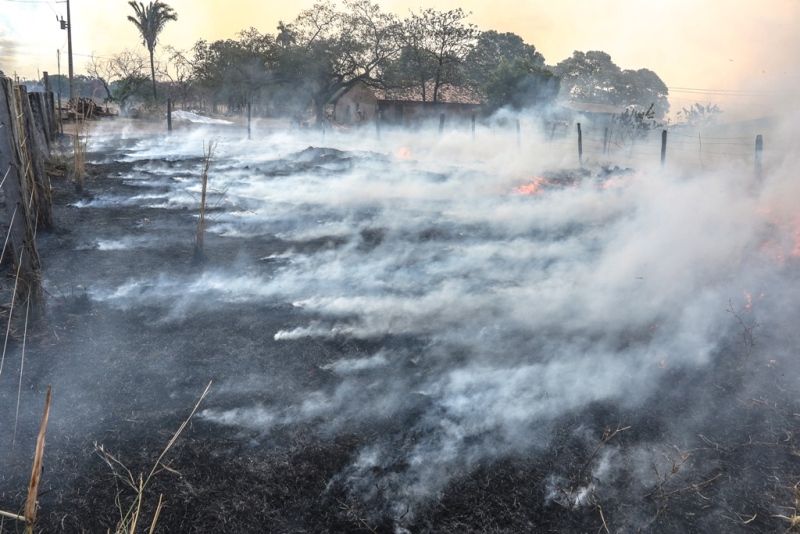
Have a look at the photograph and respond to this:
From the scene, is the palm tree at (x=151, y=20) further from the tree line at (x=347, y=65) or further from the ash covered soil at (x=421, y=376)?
the ash covered soil at (x=421, y=376)

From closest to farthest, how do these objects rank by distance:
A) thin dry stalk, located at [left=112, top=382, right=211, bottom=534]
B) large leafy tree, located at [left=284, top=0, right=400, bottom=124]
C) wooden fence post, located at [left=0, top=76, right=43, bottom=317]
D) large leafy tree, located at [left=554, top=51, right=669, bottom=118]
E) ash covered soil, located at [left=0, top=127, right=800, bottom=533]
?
thin dry stalk, located at [left=112, top=382, right=211, bottom=534], ash covered soil, located at [left=0, top=127, right=800, bottom=533], wooden fence post, located at [left=0, top=76, right=43, bottom=317], large leafy tree, located at [left=284, top=0, right=400, bottom=124], large leafy tree, located at [left=554, top=51, right=669, bottom=118]

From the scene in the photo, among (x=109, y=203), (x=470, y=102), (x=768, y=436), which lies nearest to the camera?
(x=768, y=436)

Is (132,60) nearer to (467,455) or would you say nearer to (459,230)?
(459,230)

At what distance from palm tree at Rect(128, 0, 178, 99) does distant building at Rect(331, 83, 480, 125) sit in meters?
14.7

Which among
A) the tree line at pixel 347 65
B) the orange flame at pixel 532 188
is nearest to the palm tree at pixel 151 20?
the tree line at pixel 347 65

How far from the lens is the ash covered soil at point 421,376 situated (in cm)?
338

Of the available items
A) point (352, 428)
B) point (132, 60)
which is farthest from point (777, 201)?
point (132, 60)

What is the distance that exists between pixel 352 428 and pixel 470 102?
38980 millimetres

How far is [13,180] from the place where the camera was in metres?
4.68

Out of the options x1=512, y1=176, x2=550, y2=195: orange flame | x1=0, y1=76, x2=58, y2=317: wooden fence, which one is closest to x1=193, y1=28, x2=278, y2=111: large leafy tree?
x1=512, y1=176, x2=550, y2=195: orange flame

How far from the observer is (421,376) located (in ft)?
15.5

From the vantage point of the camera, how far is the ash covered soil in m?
3.38

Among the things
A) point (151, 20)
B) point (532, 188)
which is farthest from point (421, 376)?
point (151, 20)

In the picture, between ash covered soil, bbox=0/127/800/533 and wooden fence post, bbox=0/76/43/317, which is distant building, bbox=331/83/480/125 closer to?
ash covered soil, bbox=0/127/800/533
